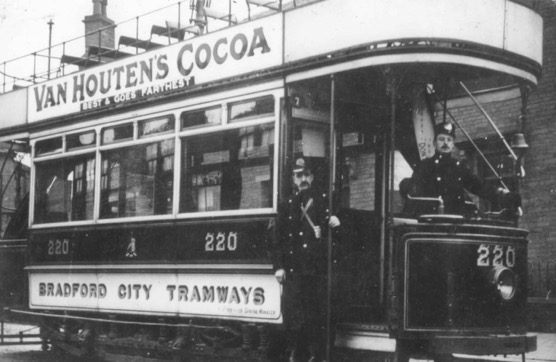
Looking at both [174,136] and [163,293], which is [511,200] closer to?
[174,136]

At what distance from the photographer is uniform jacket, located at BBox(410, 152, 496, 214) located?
23.3ft

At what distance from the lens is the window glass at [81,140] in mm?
9352

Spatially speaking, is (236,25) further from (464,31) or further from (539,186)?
(539,186)

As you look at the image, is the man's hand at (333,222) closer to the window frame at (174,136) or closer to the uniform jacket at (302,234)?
the uniform jacket at (302,234)

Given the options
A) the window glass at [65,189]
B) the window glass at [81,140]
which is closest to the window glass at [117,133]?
the window glass at [81,140]

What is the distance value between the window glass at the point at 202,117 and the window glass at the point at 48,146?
2238 mm

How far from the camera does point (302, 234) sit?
7055 millimetres

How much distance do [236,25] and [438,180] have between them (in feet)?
7.53

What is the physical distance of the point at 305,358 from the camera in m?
7.20

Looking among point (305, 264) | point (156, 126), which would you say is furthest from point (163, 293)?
point (305, 264)

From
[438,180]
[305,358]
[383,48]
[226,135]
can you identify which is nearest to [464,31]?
[383,48]

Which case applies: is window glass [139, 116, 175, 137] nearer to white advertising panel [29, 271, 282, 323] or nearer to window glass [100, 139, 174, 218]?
window glass [100, 139, 174, 218]

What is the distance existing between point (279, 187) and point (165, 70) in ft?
6.82

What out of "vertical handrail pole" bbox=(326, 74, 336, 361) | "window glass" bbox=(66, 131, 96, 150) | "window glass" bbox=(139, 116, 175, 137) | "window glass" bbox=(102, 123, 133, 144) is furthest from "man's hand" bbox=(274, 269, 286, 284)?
"window glass" bbox=(66, 131, 96, 150)
